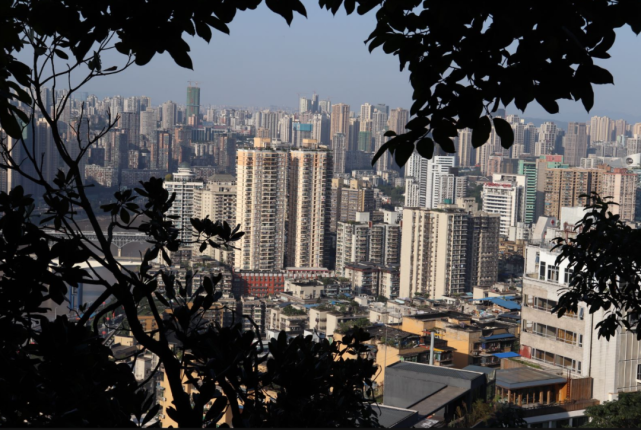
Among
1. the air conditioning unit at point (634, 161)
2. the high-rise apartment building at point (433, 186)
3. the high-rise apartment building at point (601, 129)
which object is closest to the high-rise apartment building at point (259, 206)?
the high-rise apartment building at point (433, 186)

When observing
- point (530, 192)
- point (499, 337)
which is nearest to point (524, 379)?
point (499, 337)

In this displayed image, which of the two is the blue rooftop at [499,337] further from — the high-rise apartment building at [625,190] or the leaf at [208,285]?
the high-rise apartment building at [625,190]

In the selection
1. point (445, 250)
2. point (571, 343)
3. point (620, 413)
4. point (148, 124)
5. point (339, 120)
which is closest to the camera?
point (620, 413)

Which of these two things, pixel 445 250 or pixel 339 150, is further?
pixel 339 150

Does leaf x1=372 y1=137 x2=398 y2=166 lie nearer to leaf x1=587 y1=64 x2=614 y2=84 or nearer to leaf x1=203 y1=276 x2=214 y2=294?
leaf x1=587 y1=64 x2=614 y2=84

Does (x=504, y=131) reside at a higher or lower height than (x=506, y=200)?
higher

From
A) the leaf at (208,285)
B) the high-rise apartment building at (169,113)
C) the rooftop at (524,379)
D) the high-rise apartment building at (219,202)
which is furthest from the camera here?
the high-rise apartment building at (169,113)

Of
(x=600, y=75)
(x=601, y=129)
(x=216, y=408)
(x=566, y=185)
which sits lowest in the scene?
(x=216, y=408)

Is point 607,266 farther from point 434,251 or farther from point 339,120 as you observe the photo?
point 339,120
